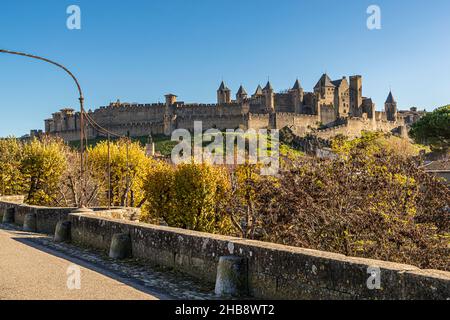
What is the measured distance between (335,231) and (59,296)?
7.82 metres

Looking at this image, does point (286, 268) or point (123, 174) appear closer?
point (286, 268)

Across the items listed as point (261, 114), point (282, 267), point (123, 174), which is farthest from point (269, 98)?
point (282, 267)

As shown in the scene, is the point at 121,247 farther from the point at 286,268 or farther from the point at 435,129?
the point at 435,129

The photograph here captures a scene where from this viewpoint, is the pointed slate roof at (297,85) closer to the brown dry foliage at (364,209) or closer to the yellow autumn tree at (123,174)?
the yellow autumn tree at (123,174)

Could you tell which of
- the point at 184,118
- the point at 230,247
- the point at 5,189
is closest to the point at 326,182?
the point at 230,247

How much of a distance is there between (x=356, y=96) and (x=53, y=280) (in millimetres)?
122670

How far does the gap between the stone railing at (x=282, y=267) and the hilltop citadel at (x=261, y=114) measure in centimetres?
8911

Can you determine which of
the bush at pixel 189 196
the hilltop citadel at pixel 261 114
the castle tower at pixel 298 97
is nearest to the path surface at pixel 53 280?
the bush at pixel 189 196

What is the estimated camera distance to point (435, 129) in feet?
145

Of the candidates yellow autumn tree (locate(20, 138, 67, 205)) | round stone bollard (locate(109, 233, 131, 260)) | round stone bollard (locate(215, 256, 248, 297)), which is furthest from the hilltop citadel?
round stone bollard (locate(215, 256, 248, 297))

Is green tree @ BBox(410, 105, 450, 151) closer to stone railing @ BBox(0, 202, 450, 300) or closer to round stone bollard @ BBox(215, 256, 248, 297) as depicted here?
stone railing @ BBox(0, 202, 450, 300)

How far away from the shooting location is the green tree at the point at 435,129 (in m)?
42.9

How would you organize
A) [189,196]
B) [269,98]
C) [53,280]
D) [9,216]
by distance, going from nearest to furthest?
[53,280]
[9,216]
[189,196]
[269,98]
